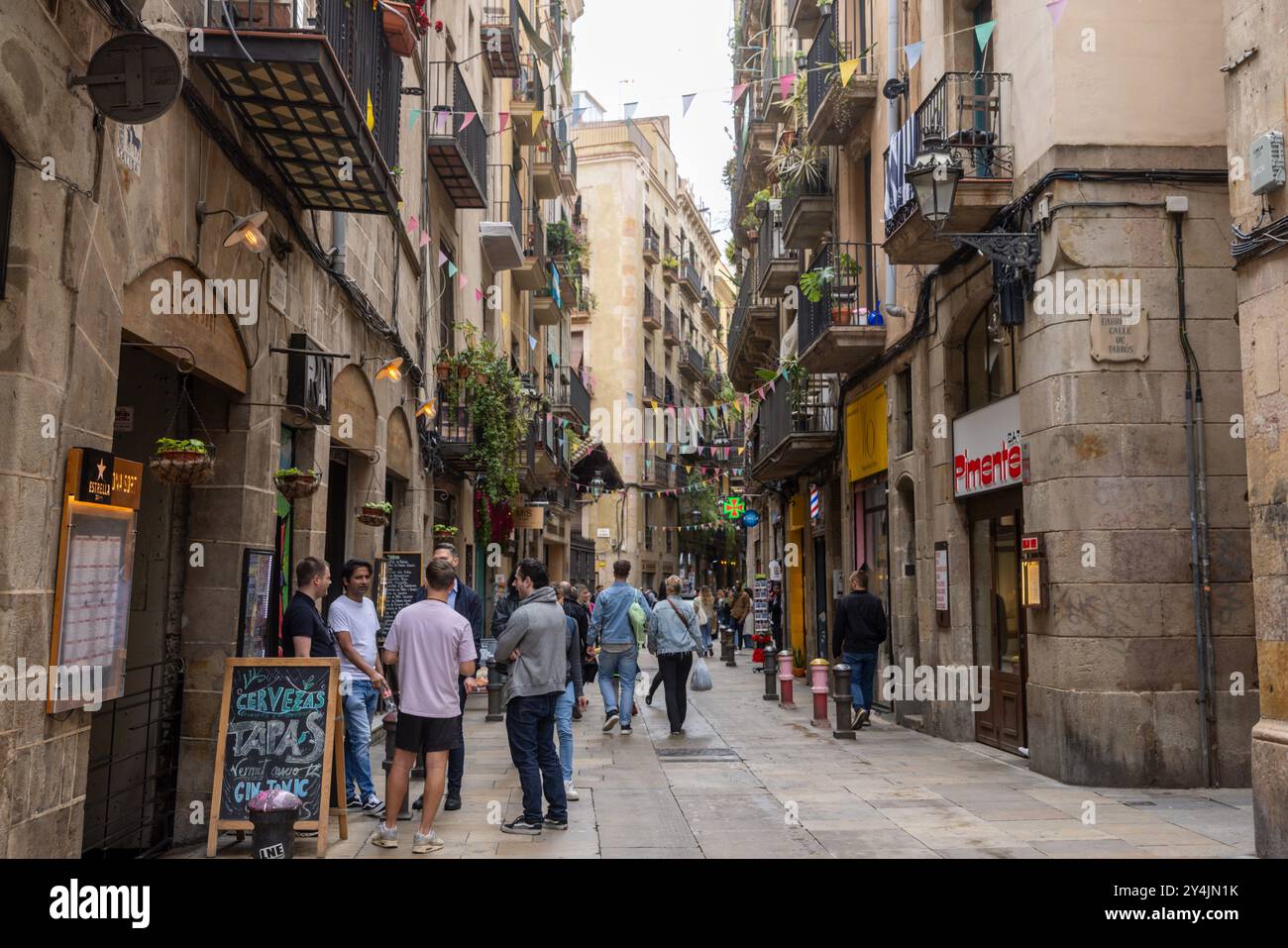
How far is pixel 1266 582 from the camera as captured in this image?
7.27m

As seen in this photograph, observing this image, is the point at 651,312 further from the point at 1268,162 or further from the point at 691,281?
the point at 1268,162

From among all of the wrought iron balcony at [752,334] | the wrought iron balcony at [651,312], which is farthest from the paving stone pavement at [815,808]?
the wrought iron balcony at [651,312]

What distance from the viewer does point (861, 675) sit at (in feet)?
45.9

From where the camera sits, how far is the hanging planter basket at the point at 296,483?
29.9 feet

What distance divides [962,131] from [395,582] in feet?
26.0

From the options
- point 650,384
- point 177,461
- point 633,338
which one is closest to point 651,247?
point 633,338

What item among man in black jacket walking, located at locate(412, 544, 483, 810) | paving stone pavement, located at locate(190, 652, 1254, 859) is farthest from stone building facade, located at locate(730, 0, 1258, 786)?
man in black jacket walking, located at locate(412, 544, 483, 810)

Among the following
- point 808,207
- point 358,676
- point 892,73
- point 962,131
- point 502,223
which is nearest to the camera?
point 358,676

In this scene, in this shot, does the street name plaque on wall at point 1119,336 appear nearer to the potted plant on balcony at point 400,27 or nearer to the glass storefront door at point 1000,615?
the glass storefront door at point 1000,615

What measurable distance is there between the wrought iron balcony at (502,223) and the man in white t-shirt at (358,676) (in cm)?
1421

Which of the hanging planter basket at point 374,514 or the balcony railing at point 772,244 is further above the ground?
the balcony railing at point 772,244

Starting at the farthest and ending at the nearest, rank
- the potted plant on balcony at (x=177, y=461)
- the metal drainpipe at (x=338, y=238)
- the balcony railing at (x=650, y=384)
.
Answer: the balcony railing at (x=650, y=384) < the metal drainpipe at (x=338, y=238) < the potted plant on balcony at (x=177, y=461)
